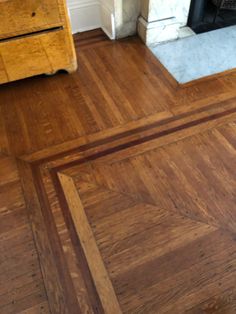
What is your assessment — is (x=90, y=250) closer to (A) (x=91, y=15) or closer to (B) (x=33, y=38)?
(B) (x=33, y=38)

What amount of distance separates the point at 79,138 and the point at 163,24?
1.09 meters

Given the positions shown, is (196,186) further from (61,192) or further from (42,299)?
(42,299)

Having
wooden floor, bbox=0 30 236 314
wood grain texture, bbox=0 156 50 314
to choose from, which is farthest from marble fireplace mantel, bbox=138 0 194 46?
wood grain texture, bbox=0 156 50 314

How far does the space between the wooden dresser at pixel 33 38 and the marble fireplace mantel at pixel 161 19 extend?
60 cm

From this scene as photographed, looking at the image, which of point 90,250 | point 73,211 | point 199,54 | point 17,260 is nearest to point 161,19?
point 199,54

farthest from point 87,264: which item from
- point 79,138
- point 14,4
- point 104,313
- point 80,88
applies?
point 14,4

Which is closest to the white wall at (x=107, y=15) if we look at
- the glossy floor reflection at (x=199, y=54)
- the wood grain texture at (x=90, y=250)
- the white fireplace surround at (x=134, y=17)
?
the white fireplace surround at (x=134, y=17)

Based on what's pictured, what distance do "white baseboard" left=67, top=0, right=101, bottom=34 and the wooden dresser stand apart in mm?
534

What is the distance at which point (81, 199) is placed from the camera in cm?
139

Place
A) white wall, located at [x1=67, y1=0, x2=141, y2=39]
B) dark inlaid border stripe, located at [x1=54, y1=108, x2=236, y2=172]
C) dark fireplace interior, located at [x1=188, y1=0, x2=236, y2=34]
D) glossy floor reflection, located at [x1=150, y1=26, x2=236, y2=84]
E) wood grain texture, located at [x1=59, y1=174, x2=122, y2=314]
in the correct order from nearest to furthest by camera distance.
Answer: wood grain texture, located at [x1=59, y1=174, x2=122, y2=314], dark inlaid border stripe, located at [x1=54, y1=108, x2=236, y2=172], glossy floor reflection, located at [x1=150, y1=26, x2=236, y2=84], white wall, located at [x1=67, y1=0, x2=141, y2=39], dark fireplace interior, located at [x1=188, y1=0, x2=236, y2=34]

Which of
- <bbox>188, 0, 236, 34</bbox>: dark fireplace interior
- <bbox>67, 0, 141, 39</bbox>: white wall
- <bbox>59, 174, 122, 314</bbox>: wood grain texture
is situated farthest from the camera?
<bbox>188, 0, 236, 34</bbox>: dark fireplace interior

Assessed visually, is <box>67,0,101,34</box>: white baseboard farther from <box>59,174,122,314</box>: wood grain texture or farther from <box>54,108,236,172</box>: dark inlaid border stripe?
<box>59,174,122,314</box>: wood grain texture

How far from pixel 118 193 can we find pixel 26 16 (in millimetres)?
1060

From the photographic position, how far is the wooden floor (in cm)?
115
